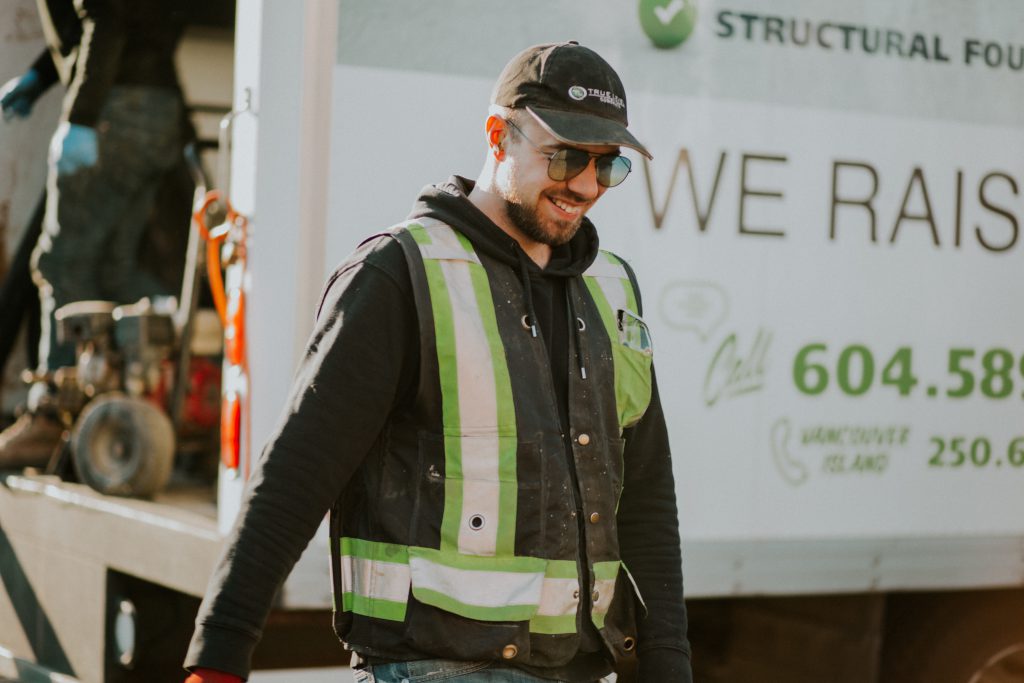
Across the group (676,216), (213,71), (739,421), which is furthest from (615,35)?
(213,71)

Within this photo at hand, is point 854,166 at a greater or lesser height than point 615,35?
lesser

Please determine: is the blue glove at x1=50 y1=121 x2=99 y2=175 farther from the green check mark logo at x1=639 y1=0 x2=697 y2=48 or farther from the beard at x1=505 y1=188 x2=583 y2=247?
the beard at x1=505 y1=188 x2=583 y2=247

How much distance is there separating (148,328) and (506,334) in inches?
103

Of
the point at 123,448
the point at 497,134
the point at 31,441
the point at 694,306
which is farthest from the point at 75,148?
the point at 497,134

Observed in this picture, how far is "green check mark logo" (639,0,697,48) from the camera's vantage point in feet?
11.8

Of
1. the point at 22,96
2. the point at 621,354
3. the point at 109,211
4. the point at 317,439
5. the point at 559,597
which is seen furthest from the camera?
the point at 109,211

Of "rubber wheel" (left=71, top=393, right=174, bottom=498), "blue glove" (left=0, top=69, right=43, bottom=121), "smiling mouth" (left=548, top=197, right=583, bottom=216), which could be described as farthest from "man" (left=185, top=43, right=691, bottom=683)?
"blue glove" (left=0, top=69, right=43, bottom=121)

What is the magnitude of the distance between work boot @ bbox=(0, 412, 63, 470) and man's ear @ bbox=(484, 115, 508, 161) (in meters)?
2.77

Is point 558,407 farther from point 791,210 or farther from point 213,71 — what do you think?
point 213,71

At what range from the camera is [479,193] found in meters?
2.23

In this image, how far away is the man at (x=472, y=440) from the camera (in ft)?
6.50

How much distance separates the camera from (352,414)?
1988mm

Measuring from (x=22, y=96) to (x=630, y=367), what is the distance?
10.9 ft

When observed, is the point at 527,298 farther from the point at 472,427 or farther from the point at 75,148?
the point at 75,148
